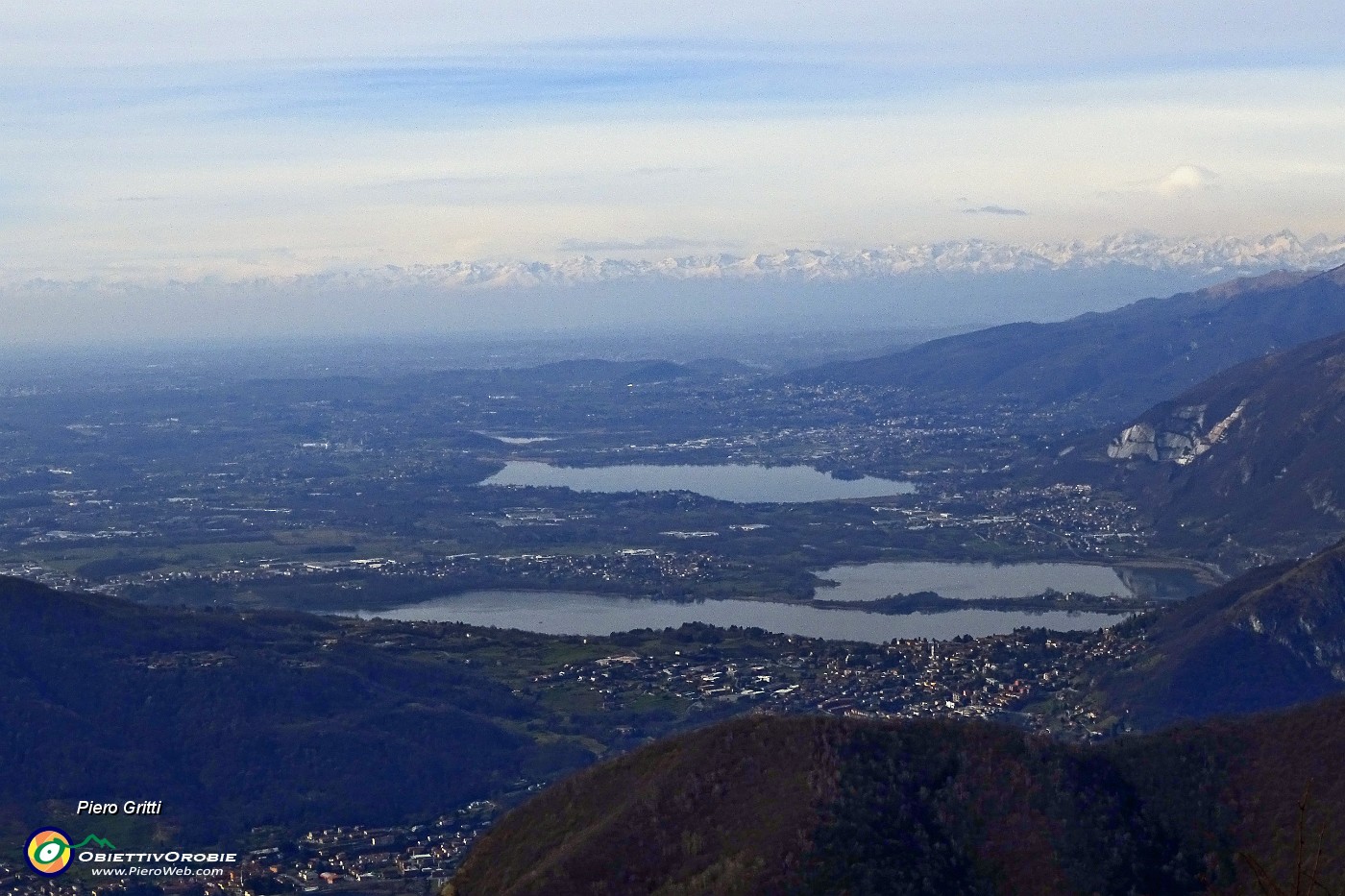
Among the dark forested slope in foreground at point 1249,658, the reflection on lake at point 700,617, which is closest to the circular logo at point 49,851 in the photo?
the dark forested slope in foreground at point 1249,658

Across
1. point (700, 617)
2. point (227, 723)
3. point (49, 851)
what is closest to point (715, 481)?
point (700, 617)

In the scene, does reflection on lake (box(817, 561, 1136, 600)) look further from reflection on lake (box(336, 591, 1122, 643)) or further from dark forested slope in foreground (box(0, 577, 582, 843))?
dark forested slope in foreground (box(0, 577, 582, 843))

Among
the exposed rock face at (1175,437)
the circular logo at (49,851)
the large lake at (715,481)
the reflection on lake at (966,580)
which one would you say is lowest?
the reflection on lake at (966,580)

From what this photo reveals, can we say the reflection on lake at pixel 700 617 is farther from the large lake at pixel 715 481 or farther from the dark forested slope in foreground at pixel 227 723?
the large lake at pixel 715 481

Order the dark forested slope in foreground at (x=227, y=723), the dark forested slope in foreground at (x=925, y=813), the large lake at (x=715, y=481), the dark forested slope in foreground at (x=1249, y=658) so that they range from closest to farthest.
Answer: the dark forested slope in foreground at (x=925, y=813) → the dark forested slope in foreground at (x=227, y=723) → the dark forested slope in foreground at (x=1249, y=658) → the large lake at (x=715, y=481)

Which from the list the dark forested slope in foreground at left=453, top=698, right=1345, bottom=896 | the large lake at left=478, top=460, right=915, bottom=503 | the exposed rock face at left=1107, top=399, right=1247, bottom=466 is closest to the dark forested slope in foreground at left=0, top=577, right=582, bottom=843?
the dark forested slope in foreground at left=453, top=698, right=1345, bottom=896

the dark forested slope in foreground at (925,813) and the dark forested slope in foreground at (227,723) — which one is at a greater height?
the dark forested slope in foreground at (925,813)

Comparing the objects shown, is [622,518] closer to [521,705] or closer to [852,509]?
[852,509]

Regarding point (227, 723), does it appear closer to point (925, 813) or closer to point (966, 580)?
point (925, 813)
